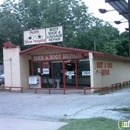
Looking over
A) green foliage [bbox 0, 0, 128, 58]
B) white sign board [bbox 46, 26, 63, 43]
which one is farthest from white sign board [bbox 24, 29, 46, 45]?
green foliage [bbox 0, 0, 128, 58]

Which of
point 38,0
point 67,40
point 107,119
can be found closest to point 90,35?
point 67,40

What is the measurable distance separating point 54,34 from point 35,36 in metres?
1.79

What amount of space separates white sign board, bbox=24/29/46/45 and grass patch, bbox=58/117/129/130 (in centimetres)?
1251

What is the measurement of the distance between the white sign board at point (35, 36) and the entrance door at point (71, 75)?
2.84 metres

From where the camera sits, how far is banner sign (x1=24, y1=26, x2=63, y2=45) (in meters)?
19.8

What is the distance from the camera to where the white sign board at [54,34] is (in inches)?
776

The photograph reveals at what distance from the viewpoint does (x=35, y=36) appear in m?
20.8

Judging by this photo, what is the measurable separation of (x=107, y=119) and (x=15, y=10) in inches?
1132

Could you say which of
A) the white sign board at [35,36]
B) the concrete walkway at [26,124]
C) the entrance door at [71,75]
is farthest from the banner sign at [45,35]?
the concrete walkway at [26,124]

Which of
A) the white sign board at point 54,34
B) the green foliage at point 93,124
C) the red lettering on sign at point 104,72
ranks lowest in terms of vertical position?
the green foliage at point 93,124

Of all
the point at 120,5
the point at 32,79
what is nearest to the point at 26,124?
the point at 120,5

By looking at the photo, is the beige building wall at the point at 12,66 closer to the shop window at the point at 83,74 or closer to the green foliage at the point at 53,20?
the shop window at the point at 83,74

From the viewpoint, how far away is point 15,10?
3466cm

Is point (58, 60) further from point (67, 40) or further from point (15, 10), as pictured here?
point (15, 10)
